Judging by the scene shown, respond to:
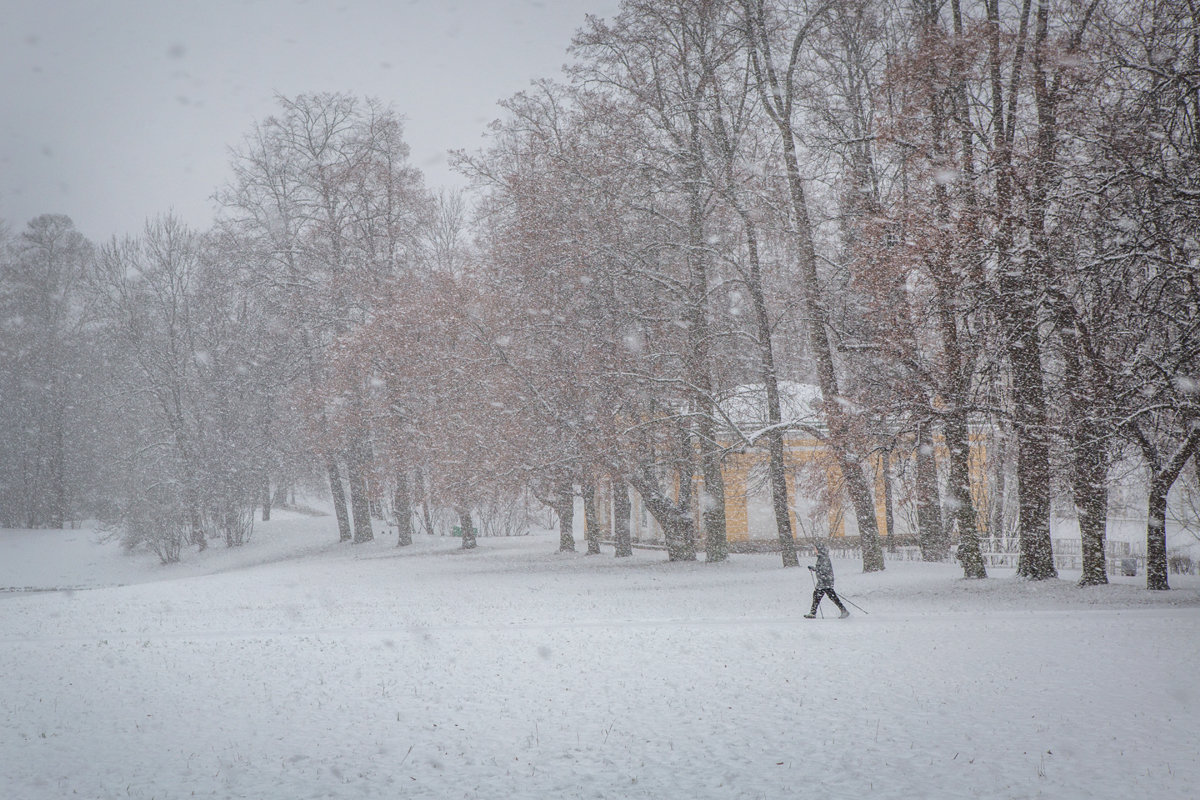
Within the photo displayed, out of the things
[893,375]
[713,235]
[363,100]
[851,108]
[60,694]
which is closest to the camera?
[60,694]

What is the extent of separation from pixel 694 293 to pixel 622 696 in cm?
1510

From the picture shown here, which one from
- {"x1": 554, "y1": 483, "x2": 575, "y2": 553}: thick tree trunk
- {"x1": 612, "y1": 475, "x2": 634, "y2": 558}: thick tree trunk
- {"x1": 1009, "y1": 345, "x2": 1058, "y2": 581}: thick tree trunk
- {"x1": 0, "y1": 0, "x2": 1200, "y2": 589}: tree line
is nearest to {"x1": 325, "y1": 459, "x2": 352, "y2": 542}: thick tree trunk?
{"x1": 0, "y1": 0, "x2": 1200, "y2": 589}: tree line

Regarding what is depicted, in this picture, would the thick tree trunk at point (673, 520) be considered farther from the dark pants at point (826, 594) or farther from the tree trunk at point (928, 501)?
the dark pants at point (826, 594)

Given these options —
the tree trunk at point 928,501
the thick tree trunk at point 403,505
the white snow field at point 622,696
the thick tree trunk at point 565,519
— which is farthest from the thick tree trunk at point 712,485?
the thick tree trunk at point 403,505

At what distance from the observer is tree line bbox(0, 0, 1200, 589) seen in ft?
45.1

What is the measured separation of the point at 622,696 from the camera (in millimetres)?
8852

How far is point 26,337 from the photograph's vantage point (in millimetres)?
41031

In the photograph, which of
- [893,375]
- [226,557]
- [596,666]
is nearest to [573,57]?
[893,375]

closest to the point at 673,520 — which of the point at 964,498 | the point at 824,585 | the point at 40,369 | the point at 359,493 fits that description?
the point at 964,498

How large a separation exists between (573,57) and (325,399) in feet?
47.9

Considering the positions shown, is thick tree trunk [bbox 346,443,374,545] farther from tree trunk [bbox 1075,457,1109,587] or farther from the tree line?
tree trunk [bbox 1075,457,1109,587]

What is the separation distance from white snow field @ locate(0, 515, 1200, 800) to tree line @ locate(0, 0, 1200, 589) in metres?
4.04

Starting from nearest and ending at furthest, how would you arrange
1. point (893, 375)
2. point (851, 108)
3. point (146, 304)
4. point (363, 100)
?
point (893, 375) < point (851, 108) < point (363, 100) < point (146, 304)

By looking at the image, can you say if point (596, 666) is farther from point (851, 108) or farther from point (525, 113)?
point (525, 113)
